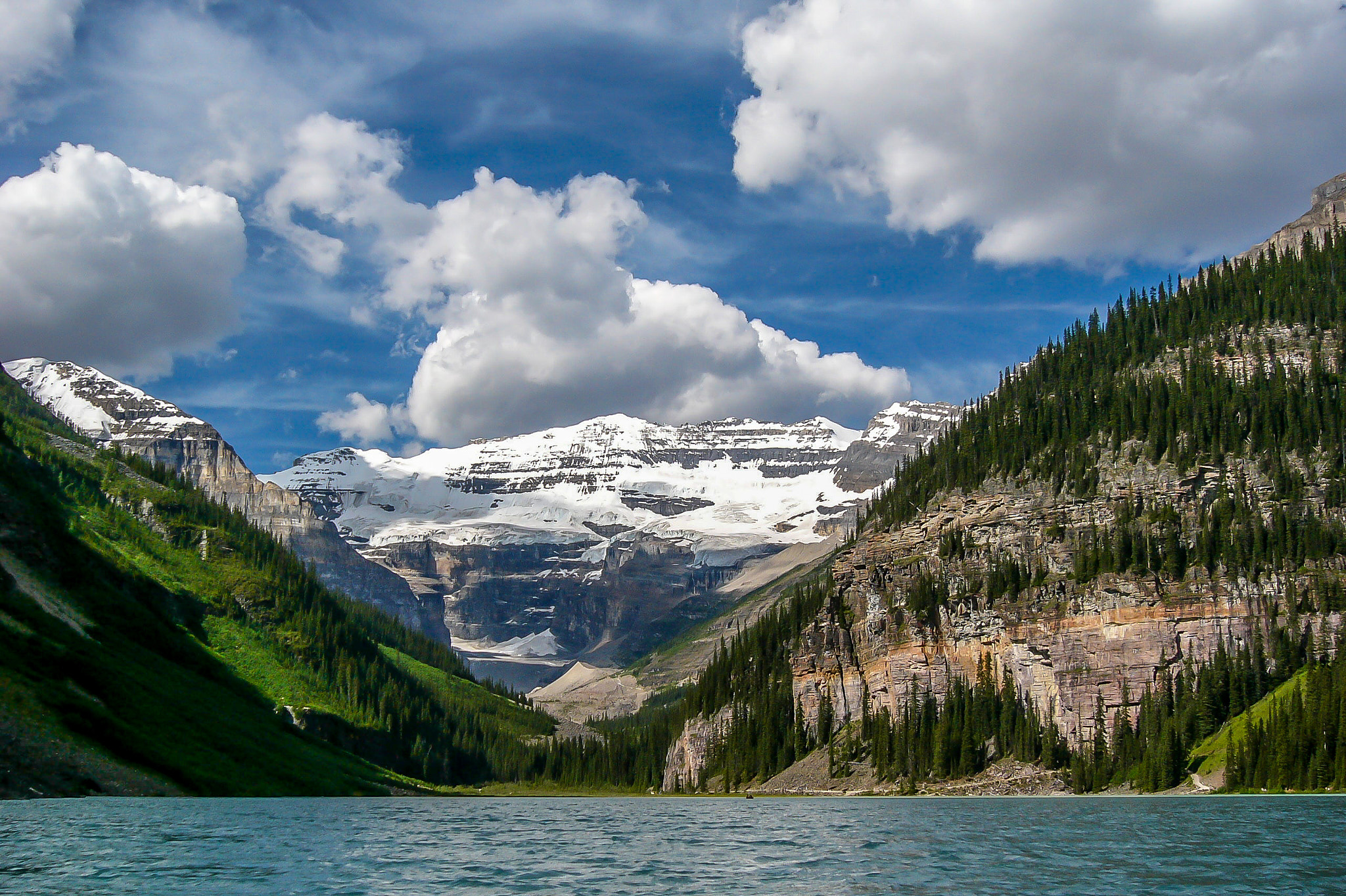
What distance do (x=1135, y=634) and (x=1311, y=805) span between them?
76825 mm

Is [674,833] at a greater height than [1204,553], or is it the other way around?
[1204,553]

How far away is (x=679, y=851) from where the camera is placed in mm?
79375

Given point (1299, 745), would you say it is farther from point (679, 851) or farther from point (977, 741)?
point (679, 851)

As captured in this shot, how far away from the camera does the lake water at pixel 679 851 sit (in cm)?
5556

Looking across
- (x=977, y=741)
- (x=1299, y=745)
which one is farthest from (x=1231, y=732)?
(x=977, y=741)

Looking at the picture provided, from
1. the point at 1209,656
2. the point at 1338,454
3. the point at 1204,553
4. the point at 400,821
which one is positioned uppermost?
the point at 1338,454

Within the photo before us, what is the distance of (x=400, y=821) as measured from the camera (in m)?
114

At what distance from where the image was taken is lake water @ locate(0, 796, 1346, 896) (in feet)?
182

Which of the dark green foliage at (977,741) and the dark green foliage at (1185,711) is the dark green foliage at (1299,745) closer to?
the dark green foliage at (1185,711)

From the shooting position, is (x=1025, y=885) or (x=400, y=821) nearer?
(x=1025, y=885)

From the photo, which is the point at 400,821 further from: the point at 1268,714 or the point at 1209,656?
the point at 1209,656

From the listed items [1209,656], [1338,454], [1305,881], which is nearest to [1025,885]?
[1305,881]

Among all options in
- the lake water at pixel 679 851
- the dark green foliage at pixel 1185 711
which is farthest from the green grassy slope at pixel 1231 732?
the lake water at pixel 679 851

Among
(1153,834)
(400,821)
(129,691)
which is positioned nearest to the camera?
(1153,834)
